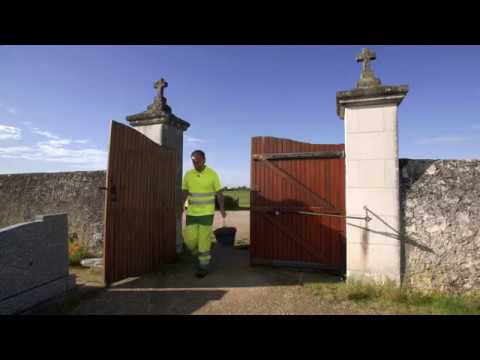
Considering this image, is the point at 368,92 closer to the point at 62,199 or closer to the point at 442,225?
the point at 442,225

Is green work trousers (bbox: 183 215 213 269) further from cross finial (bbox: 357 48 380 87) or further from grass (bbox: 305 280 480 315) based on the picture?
cross finial (bbox: 357 48 380 87)

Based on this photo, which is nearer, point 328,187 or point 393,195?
point 393,195

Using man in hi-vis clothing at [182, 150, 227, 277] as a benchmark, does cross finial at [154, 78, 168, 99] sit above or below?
above

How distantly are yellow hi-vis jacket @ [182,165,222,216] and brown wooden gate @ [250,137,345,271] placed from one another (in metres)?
0.80

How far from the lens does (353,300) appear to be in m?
2.81

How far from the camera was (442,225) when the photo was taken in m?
2.91

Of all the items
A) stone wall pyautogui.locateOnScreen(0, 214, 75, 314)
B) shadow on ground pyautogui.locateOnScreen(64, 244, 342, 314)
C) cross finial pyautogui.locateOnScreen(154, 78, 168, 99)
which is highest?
cross finial pyautogui.locateOnScreen(154, 78, 168, 99)

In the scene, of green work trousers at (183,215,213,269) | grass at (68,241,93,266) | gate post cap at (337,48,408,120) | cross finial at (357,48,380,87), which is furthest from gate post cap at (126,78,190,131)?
cross finial at (357,48,380,87)

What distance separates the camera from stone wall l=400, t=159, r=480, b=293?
2857mm

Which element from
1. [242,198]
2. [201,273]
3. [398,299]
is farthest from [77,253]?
[242,198]

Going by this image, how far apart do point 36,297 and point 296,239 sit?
361 cm

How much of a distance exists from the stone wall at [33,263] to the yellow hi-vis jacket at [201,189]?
178 cm

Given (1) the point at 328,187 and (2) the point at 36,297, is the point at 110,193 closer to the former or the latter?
(2) the point at 36,297

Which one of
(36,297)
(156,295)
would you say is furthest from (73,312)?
(156,295)
